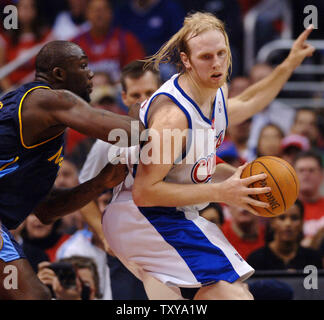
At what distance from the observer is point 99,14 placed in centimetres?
805

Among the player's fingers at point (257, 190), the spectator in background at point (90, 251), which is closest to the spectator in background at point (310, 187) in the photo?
the spectator in background at point (90, 251)

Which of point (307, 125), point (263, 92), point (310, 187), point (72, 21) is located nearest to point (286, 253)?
point (310, 187)

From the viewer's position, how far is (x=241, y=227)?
5441 millimetres

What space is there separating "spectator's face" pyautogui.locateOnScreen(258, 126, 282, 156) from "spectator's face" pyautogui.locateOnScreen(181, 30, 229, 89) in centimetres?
334

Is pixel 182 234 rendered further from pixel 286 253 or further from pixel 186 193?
pixel 286 253

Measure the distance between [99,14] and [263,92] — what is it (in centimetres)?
421

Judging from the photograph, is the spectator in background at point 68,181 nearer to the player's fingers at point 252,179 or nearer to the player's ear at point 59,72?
the player's ear at point 59,72

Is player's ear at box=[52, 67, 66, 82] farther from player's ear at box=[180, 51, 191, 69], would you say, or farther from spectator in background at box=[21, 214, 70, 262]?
spectator in background at box=[21, 214, 70, 262]

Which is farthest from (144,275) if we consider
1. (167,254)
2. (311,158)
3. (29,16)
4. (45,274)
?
(29,16)

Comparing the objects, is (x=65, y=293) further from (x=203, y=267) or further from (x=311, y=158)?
(x=311, y=158)

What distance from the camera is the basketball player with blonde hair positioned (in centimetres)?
326

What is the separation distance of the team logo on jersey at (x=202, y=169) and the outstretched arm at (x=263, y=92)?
801 mm

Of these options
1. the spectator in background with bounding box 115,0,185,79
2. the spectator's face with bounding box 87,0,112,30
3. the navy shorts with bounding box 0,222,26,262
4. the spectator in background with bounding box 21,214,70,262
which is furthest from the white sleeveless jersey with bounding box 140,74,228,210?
the spectator's face with bounding box 87,0,112,30
